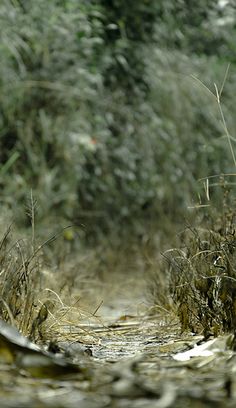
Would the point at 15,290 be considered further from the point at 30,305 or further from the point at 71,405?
the point at 71,405

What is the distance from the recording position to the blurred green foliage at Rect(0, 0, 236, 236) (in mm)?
7598

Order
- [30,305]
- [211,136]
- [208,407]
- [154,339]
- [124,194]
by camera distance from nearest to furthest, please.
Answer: [208,407]
[30,305]
[154,339]
[124,194]
[211,136]

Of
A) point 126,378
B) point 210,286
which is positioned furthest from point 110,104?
point 126,378

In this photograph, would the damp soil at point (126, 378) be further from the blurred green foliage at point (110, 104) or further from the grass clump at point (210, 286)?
the blurred green foliage at point (110, 104)

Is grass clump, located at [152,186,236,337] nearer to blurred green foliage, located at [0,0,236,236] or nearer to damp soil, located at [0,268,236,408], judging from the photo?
damp soil, located at [0,268,236,408]

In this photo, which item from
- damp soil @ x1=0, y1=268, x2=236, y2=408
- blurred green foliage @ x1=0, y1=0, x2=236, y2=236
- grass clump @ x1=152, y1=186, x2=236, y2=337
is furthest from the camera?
blurred green foliage @ x1=0, y1=0, x2=236, y2=236

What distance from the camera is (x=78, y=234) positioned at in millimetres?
8016

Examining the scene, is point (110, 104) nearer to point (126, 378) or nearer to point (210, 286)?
point (210, 286)

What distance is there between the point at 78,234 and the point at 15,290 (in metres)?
5.02

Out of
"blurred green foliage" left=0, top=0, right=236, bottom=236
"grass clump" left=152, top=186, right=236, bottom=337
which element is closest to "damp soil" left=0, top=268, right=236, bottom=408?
"grass clump" left=152, top=186, right=236, bottom=337

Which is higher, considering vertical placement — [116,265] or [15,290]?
[15,290]

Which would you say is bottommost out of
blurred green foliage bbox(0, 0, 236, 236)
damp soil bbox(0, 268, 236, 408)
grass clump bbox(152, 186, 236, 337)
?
blurred green foliage bbox(0, 0, 236, 236)

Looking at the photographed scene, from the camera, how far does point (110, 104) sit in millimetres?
8414

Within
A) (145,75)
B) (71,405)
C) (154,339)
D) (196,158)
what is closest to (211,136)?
(196,158)
